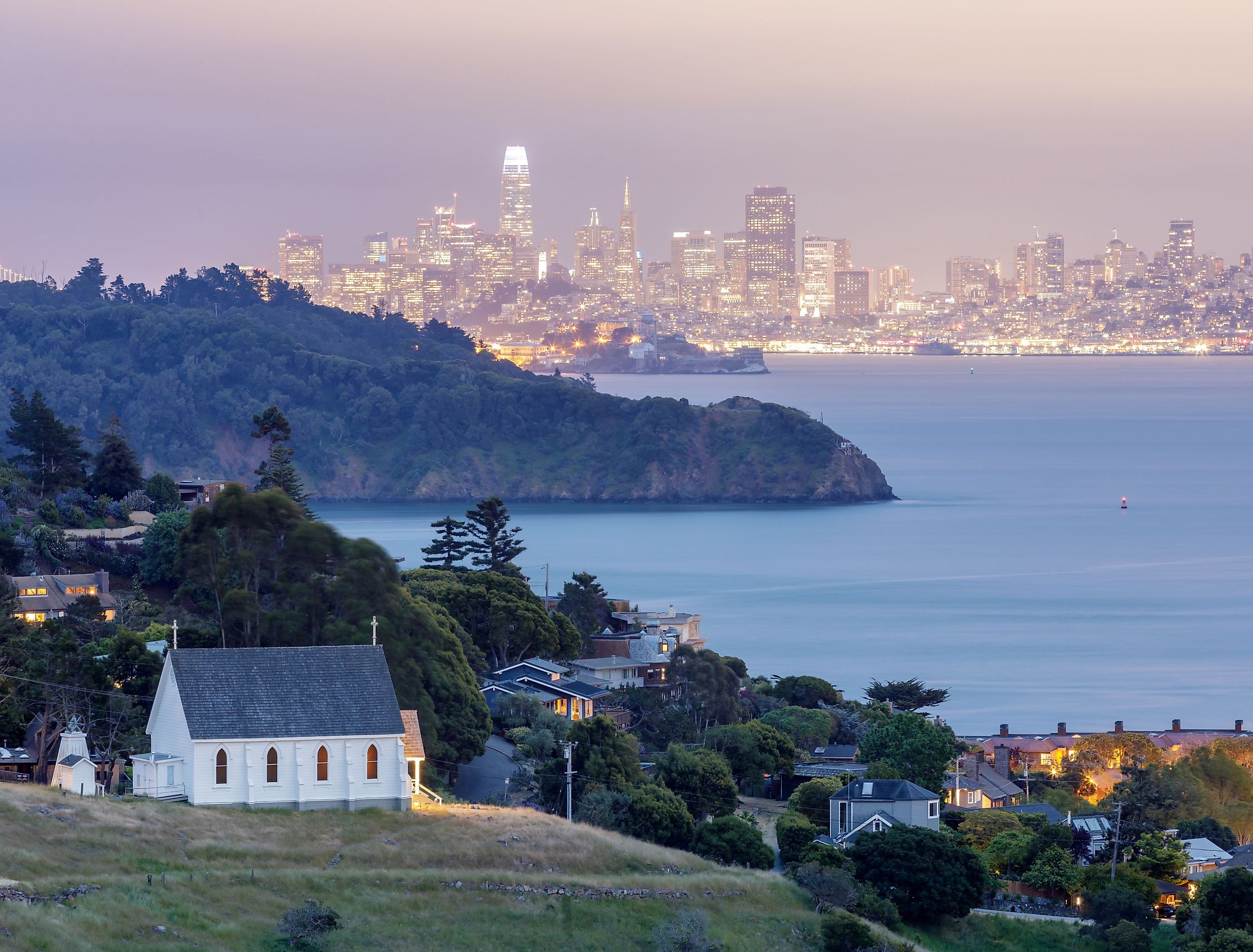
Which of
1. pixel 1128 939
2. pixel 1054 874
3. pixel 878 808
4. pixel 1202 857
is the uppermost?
pixel 878 808

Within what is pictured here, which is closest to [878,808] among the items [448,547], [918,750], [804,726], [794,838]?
[794,838]

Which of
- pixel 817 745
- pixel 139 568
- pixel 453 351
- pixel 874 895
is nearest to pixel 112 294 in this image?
pixel 453 351

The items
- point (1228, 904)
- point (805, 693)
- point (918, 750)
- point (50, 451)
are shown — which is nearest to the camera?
point (1228, 904)

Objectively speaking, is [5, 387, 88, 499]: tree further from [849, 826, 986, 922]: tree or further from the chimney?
[849, 826, 986, 922]: tree

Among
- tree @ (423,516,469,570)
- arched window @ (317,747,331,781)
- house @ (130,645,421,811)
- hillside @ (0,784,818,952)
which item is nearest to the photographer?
hillside @ (0,784,818,952)

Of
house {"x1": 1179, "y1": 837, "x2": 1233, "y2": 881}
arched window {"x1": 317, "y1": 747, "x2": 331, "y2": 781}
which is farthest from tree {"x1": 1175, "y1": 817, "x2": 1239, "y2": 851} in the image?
arched window {"x1": 317, "y1": 747, "x2": 331, "y2": 781}

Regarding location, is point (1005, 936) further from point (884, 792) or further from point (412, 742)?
point (412, 742)
